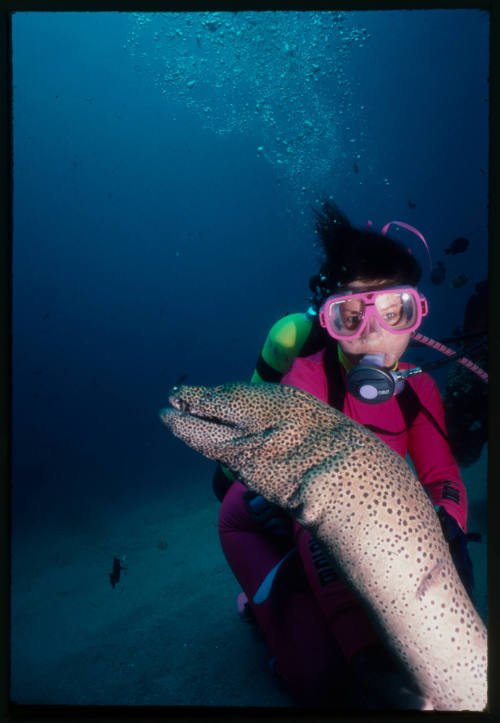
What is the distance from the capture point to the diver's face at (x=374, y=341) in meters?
2.16

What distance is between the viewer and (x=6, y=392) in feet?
5.93

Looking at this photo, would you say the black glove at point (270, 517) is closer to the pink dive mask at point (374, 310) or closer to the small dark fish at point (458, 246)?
the pink dive mask at point (374, 310)

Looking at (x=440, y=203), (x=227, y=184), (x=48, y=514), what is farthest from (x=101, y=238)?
(x=48, y=514)

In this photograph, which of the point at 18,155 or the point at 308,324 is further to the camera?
the point at 308,324

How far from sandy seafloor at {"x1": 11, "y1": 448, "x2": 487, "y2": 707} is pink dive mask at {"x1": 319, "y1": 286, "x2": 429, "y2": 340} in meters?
2.42

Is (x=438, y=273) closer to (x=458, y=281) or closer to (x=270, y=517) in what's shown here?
(x=458, y=281)

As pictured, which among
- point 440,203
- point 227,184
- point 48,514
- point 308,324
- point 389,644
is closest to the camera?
point 389,644

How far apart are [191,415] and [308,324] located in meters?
1.59

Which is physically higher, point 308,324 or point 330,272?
point 330,272

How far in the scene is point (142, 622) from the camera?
3822 millimetres

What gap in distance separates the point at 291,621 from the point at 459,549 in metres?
1.07

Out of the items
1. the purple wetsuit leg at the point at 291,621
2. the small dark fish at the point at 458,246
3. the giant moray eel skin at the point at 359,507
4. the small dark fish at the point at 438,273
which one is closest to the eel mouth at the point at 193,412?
the giant moray eel skin at the point at 359,507

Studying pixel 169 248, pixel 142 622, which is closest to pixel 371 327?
pixel 142 622
